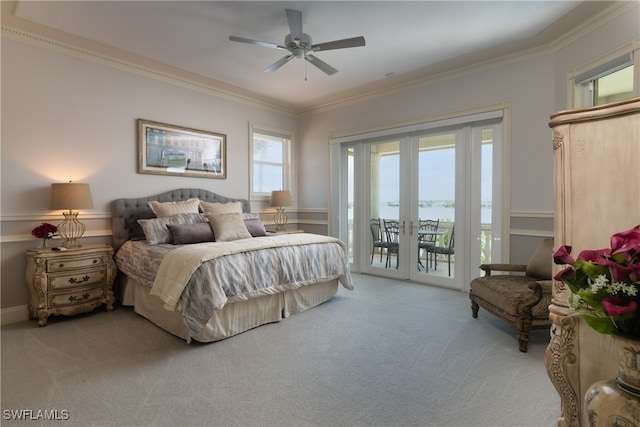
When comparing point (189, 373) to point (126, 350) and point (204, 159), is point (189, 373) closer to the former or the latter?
point (126, 350)

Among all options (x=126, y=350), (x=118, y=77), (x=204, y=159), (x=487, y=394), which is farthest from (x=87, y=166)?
(x=487, y=394)

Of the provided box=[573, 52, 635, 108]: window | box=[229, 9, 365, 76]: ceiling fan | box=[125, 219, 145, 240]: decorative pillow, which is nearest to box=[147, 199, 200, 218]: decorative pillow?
box=[125, 219, 145, 240]: decorative pillow

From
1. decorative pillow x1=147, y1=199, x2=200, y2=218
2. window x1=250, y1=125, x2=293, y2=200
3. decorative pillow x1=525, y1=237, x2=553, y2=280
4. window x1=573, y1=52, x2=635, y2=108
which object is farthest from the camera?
window x1=250, y1=125, x2=293, y2=200

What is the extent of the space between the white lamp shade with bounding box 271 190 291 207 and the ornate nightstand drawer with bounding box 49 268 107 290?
8.64 ft

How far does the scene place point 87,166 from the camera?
3766mm

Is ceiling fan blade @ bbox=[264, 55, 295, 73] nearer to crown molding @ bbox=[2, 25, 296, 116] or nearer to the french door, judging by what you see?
crown molding @ bbox=[2, 25, 296, 116]

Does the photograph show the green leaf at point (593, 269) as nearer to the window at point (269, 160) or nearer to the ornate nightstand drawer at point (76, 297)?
the ornate nightstand drawer at point (76, 297)

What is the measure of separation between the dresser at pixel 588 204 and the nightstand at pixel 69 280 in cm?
399

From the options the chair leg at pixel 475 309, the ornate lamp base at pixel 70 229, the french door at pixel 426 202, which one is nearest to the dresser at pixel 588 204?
the chair leg at pixel 475 309

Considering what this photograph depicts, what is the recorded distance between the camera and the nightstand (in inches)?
123

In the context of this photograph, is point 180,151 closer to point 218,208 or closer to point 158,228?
point 218,208

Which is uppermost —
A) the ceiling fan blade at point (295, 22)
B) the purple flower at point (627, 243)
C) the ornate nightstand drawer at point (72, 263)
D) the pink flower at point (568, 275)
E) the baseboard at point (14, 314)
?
the ceiling fan blade at point (295, 22)

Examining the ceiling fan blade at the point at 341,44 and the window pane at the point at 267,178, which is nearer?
the ceiling fan blade at the point at 341,44

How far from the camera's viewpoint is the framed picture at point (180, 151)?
425cm
